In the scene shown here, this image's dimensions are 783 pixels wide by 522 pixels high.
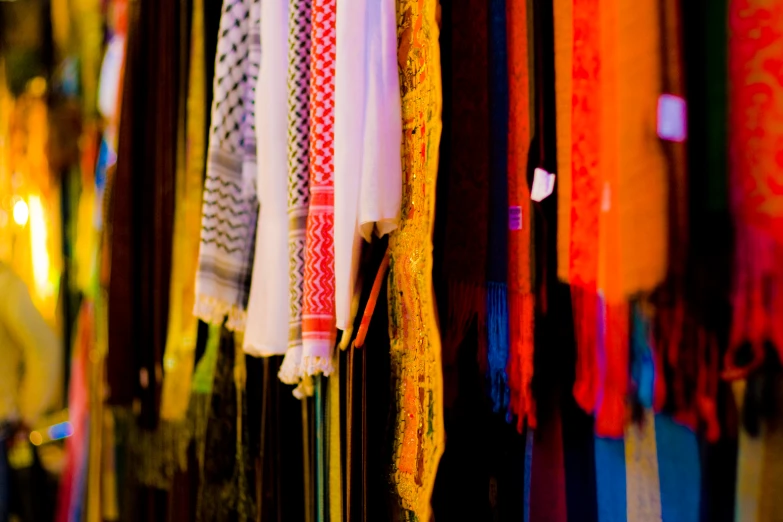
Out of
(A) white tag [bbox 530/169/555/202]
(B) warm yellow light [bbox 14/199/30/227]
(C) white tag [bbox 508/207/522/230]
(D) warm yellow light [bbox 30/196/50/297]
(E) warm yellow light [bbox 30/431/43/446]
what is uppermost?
(B) warm yellow light [bbox 14/199/30/227]

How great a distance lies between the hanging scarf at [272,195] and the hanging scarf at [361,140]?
0.13 m

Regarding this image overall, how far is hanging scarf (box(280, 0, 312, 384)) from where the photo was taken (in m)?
0.80

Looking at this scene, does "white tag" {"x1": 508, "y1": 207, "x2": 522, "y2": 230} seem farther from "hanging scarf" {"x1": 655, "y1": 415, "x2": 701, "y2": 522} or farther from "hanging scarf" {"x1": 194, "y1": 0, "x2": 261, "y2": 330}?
"hanging scarf" {"x1": 194, "y1": 0, "x2": 261, "y2": 330}

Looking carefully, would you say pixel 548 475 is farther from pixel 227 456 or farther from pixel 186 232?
pixel 186 232

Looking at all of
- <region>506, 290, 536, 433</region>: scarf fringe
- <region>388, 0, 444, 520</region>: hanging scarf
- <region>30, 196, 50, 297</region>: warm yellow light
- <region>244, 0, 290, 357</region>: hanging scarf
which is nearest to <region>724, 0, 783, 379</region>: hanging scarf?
<region>506, 290, 536, 433</region>: scarf fringe

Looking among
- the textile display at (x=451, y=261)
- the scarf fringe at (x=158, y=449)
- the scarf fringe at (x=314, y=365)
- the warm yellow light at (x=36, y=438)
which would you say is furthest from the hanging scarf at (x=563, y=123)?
the warm yellow light at (x=36, y=438)

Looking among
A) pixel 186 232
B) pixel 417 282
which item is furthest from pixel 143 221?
pixel 417 282

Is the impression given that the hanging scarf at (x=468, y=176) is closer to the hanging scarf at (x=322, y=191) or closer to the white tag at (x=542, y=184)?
the white tag at (x=542, y=184)

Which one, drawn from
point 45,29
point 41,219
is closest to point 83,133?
point 41,219

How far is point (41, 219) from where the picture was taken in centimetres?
164

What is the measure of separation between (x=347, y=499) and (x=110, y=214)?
0.91 m

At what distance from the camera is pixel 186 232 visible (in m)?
1.10

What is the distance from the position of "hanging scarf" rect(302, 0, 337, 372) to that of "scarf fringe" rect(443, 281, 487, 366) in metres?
0.16

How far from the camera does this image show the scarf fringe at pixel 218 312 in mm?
903
